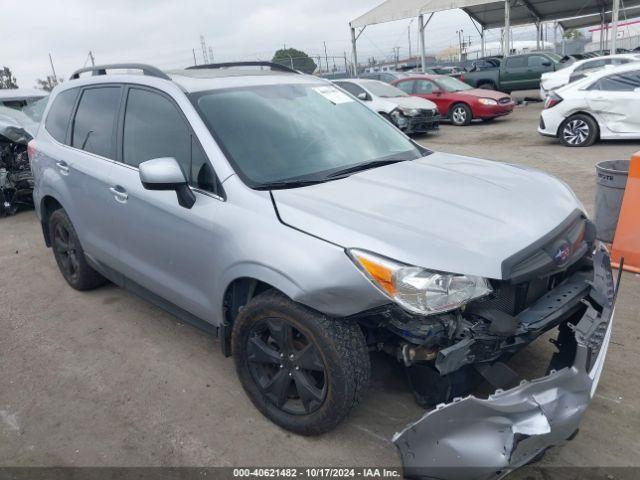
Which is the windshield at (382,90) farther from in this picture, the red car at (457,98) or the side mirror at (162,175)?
the side mirror at (162,175)

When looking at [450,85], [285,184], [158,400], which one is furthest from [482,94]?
[158,400]

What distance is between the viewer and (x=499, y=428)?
2068mm

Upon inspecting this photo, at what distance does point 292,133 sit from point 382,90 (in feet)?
38.8

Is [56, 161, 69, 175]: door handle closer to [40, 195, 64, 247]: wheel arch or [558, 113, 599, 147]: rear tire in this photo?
[40, 195, 64, 247]: wheel arch

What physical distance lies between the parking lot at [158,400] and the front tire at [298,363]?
17cm

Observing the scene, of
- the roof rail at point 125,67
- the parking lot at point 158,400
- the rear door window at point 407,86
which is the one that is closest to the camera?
the parking lot at point 158,400

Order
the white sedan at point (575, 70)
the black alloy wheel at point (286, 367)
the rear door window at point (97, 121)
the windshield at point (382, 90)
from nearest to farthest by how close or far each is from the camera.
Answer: the black alloy wheel at point (286, 367), the rear door window at point (97, 121), the windshield at point (382, 90), the white sedan at point (575, 70)

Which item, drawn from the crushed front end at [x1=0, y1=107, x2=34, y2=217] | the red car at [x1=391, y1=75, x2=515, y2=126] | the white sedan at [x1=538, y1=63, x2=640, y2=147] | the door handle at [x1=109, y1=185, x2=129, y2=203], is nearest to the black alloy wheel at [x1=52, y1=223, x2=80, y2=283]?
the door handle at [x1=109, y1=185, x2=129, y2=203]

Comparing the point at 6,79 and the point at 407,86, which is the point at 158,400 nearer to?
the point at 407,86

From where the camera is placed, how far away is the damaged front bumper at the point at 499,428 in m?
2.06

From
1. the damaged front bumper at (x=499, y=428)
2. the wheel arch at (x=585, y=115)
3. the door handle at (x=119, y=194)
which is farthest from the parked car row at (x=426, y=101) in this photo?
the damaged front bumper at (x=499, y=428)

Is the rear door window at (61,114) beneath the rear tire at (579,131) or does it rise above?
above

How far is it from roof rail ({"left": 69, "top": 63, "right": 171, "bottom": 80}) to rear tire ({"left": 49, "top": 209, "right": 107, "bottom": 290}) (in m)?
1.18

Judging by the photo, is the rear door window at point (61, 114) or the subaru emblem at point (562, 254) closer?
the subaru emblem at point (562, 254)
